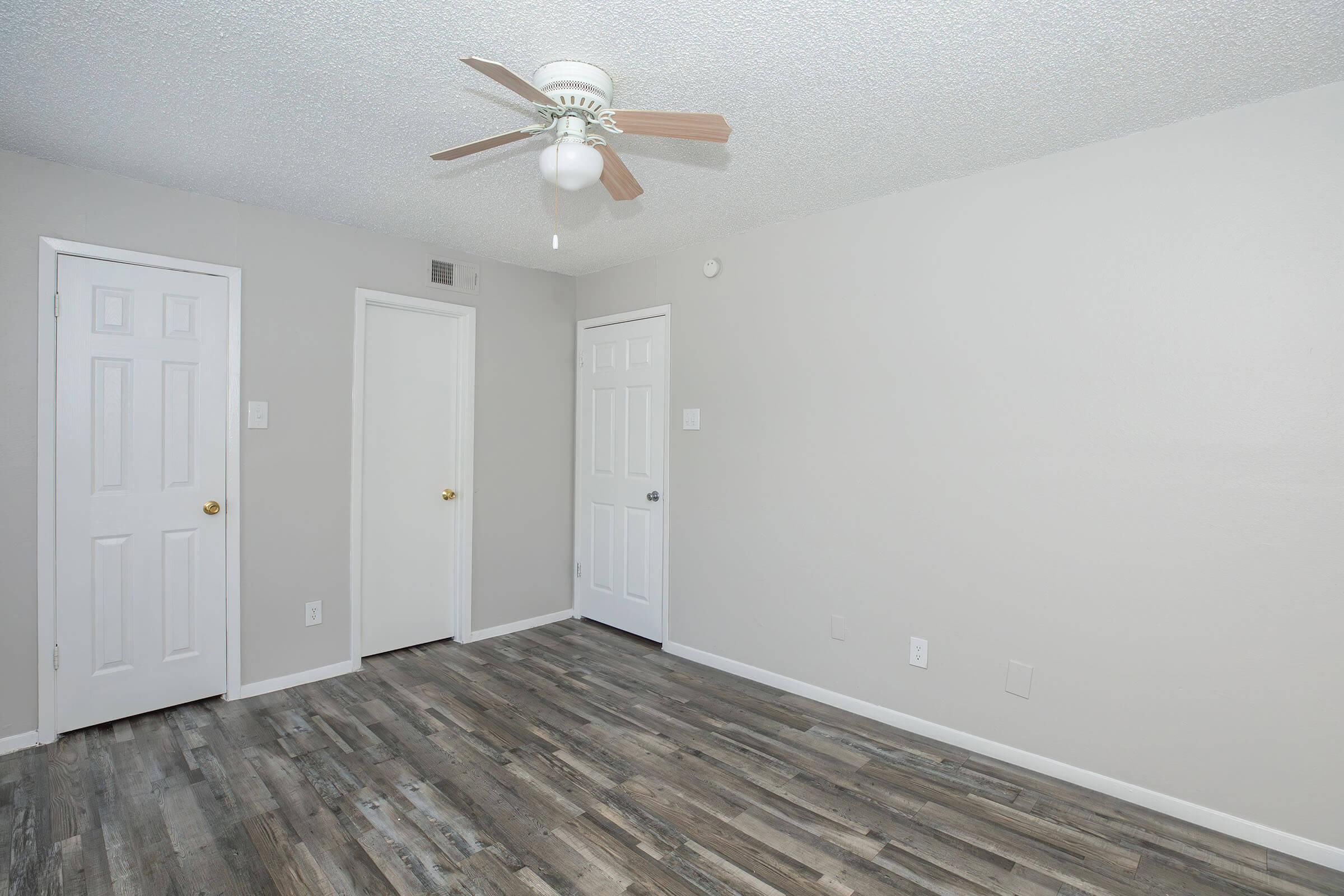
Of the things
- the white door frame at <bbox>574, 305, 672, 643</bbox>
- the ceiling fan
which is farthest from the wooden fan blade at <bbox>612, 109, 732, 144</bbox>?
the white door frame at <bbox>574, 305, 672, 643</bbox>

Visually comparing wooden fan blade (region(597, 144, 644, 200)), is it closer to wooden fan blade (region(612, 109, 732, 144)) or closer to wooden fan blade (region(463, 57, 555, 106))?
wooden fan blade (region(612, 109, 732, 144))

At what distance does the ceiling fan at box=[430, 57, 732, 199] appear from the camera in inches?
74.2

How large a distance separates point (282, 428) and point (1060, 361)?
3678 millimetres

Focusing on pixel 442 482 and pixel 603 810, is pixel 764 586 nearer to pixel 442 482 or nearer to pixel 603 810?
pixel 603 810

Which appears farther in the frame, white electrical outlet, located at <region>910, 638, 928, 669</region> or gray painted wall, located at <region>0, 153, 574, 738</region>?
white electrical outlet, located at <region>910, 638, 928, 669</region>

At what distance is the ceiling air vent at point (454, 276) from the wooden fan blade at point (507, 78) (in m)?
2.30

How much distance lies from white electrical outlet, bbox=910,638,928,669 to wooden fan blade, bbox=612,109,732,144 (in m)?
2.27

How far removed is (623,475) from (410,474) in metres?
1.33

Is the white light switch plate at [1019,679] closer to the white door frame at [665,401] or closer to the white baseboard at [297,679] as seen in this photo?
the white door frame at [665,401]

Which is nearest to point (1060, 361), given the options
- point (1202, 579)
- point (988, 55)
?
point (1202, 579)

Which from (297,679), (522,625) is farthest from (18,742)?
(522,625)

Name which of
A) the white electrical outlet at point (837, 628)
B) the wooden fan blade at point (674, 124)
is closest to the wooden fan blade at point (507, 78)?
the wooden fan blade at point (674, 124)

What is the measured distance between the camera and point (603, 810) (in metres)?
2.33

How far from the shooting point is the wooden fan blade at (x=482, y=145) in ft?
6.63
